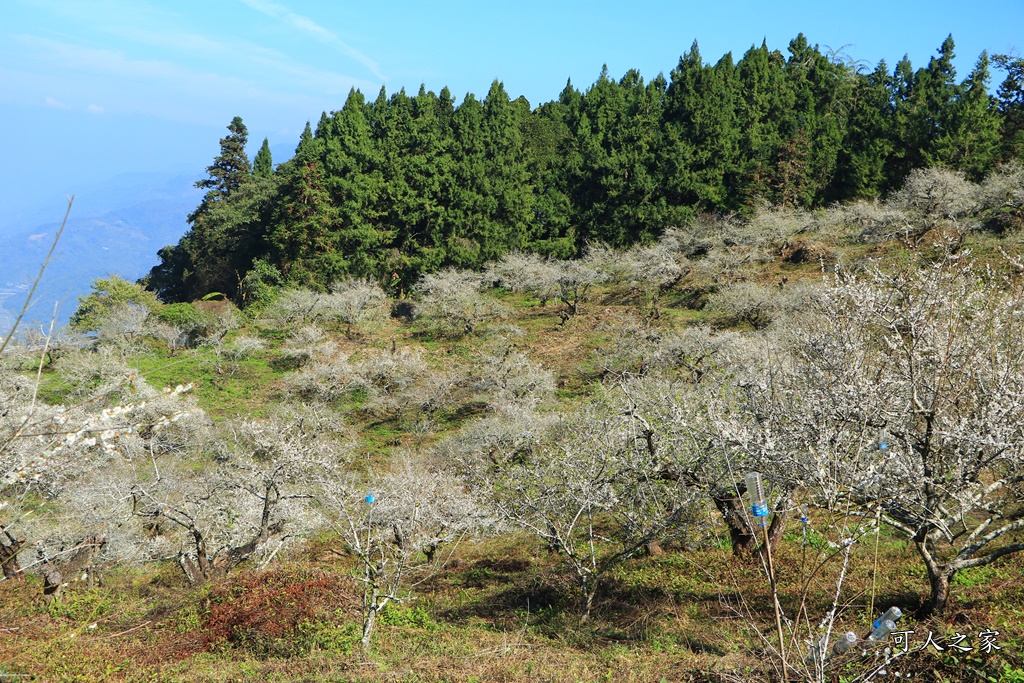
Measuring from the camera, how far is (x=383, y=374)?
28.6 metres

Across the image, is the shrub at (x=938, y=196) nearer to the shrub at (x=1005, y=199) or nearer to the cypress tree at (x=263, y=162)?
the shrub at (x=1005, y=199)

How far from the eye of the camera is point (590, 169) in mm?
42656

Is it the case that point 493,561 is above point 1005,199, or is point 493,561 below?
below

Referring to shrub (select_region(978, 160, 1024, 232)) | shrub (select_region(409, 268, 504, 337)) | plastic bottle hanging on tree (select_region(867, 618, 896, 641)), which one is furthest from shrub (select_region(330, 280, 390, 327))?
plastic bottle hanging on tree (select_region(867, 618, 896, 641))

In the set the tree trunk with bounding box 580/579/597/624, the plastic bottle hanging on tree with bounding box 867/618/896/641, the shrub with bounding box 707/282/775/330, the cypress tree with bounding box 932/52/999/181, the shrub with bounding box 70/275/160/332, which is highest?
the cypress tree with bounding box 932/52/999/181

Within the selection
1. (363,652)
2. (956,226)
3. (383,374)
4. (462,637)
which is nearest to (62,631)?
(363,652)

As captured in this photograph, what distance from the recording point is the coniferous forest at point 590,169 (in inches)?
1567

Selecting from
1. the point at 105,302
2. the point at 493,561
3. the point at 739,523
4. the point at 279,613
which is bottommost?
the point at 493,561

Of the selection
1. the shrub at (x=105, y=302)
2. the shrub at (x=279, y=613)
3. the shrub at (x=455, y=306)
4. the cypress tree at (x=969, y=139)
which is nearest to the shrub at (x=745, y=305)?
the shrub at (x=455, y=306)

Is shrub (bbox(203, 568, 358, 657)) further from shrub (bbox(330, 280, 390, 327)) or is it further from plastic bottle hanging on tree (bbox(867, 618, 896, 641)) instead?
shrub (bbox(330, 280, 390, 327))

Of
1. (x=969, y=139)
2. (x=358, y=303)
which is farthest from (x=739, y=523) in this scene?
(x=969, y=139)

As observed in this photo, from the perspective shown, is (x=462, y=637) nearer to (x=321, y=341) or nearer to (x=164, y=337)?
(x=321, y=341)

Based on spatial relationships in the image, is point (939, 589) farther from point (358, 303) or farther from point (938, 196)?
point (938, 196)

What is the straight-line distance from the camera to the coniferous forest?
3981 centimetres
